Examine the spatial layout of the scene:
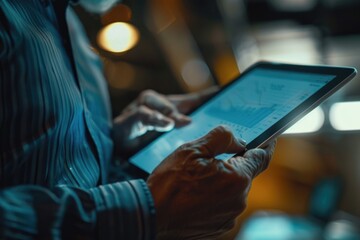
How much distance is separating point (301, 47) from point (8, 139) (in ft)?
8.42

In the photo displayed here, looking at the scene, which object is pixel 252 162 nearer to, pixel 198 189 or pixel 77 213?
pixel 198 189

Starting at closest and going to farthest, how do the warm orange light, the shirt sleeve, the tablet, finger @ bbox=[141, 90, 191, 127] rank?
the shirt sleeve → the tablet → finger @ bbox=[141, 90, 191, 127] → the warm orange light

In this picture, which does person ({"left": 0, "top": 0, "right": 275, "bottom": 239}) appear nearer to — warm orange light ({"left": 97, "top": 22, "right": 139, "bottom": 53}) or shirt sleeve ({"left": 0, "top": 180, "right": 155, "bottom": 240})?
shirt sleeve ({"left": 0, "top": 180, "right": 155, "bottom": 240})

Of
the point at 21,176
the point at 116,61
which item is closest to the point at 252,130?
the point at 21,176

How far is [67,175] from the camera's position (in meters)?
0.68

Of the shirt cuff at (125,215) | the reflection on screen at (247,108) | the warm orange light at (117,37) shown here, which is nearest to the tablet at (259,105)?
the reflection on screen at (247,108)

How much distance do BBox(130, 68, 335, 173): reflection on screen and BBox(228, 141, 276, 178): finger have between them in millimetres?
38

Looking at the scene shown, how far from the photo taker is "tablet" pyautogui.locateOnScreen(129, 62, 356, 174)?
67cm

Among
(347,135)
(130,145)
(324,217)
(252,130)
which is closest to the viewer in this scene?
(252,130)

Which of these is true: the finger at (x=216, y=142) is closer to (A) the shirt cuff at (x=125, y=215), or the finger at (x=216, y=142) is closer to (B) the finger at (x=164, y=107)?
(A) the shirt cuff at (x=125, y=215)

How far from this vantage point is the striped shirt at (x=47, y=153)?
0.55 m

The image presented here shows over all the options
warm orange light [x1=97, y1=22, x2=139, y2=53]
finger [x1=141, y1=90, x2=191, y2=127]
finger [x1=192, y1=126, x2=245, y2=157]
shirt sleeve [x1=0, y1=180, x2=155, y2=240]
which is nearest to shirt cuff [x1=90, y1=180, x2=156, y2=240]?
shirt sleeve [x1=0, y1=180, x2=155, y2=240]

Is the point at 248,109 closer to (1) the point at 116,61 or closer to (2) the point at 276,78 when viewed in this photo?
(2) the point at 276,78

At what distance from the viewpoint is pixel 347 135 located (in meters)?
3.09
